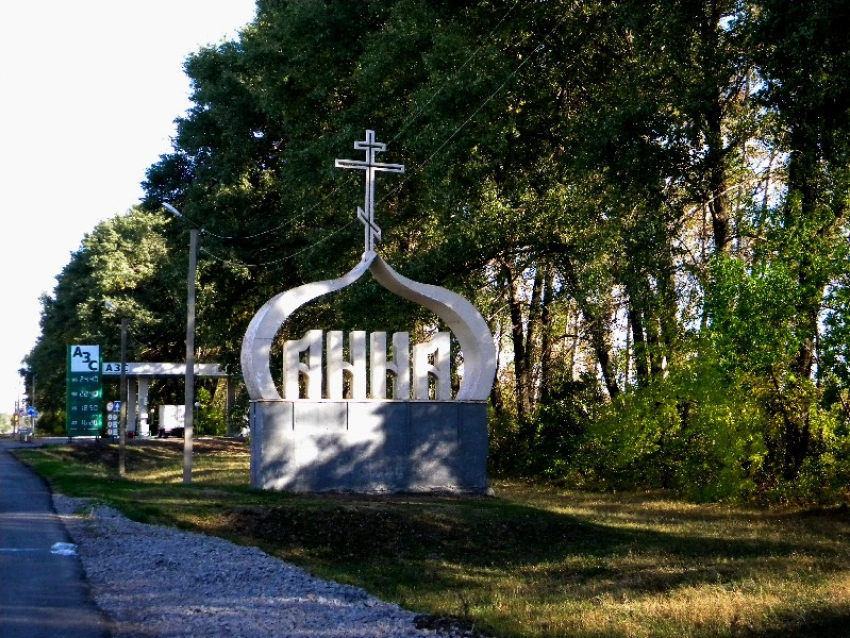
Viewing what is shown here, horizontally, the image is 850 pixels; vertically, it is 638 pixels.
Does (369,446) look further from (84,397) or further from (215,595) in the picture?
(84,397)

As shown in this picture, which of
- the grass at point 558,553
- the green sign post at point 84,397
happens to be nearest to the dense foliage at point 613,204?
the grass at point 558,553

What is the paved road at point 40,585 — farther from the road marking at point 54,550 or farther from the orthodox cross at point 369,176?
the orthodox cross at point 369,176

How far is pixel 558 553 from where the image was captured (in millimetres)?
18859

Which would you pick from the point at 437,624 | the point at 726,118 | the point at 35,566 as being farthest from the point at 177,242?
the point at 437,624

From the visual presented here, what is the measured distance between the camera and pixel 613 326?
36000 mm

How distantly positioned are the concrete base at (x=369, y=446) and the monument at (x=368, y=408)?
2cm

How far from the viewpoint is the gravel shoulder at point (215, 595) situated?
10.6 meters

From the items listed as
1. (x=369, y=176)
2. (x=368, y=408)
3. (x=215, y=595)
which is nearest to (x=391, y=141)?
(x=369, y=176)

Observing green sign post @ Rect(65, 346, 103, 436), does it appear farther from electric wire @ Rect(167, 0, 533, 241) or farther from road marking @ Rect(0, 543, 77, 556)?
road marking @ Rect(0, 543, 77, 556)

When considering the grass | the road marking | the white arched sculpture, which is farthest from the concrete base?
the road marking

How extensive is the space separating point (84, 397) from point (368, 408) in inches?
1114

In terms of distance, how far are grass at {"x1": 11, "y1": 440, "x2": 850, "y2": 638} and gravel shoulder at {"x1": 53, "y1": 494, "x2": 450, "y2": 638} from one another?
83 cm

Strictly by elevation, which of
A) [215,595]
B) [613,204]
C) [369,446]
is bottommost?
[215,595]

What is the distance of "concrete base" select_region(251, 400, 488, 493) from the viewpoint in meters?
25.2
